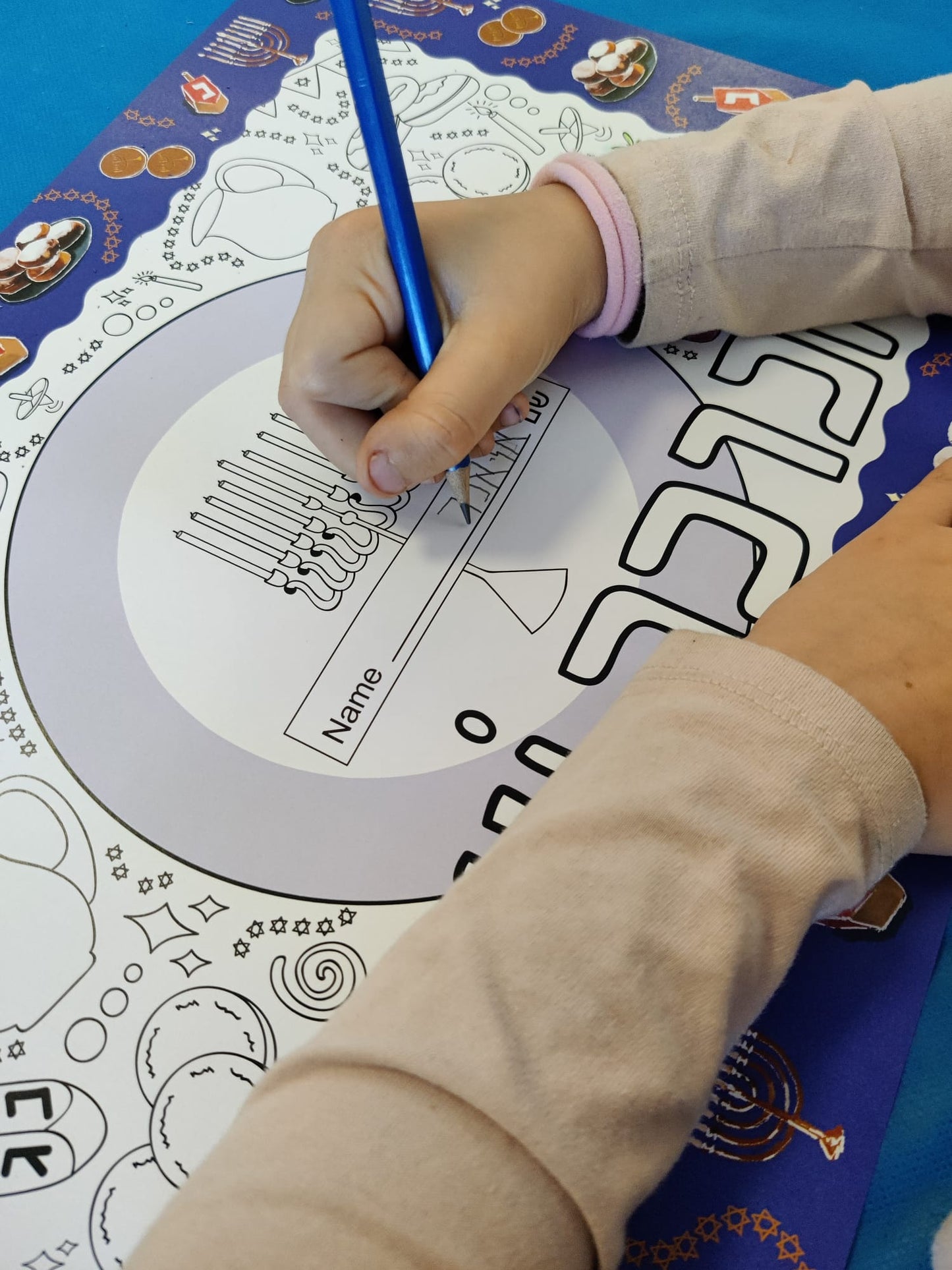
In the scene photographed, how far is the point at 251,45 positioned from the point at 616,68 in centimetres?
22

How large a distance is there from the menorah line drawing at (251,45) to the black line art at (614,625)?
409 millimetres

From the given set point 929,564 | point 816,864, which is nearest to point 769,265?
point 929,564

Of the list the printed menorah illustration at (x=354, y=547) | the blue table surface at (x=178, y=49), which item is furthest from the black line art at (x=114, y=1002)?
the blue table surface at (x=178, y=49)

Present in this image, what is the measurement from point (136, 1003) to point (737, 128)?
0.48 m

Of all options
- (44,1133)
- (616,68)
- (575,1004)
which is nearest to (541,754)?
(575,1004)

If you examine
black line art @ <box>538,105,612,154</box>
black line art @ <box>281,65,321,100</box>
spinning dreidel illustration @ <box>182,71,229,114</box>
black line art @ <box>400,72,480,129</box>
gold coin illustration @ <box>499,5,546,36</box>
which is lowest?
spinning dreidel illustration @ <box>182,71,229,114</box>

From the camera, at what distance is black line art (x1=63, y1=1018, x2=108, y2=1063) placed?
342 mm

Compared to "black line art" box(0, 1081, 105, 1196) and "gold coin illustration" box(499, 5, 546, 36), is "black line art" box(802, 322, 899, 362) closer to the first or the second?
"gold coin illustration" box(499, 5, 546, 36)

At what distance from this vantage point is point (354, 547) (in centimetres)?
44

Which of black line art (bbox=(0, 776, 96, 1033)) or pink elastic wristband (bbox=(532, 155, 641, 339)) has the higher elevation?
pink elastic wristband (bbox=(532, 155, 641, 339))

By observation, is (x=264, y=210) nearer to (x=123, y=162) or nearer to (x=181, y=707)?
(x=123, y=162)

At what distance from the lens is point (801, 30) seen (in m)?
0.61

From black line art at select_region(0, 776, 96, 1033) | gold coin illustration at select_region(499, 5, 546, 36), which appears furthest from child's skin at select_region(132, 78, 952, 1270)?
gold coin illustration at select_region(499, 5, 546, 36)

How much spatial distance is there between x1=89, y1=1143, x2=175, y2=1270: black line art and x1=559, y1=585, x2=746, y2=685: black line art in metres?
0.24
